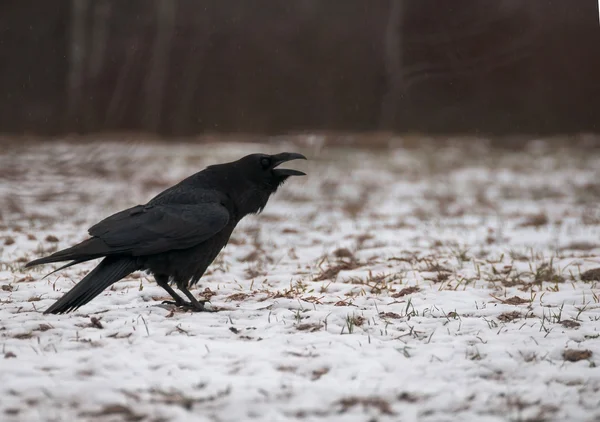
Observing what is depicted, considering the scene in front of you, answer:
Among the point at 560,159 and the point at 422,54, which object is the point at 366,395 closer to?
the point at 560,159

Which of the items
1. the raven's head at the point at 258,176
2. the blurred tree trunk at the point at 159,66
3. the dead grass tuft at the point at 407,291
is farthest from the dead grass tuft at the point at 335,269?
the blurred tree trunk at the point at 159,66

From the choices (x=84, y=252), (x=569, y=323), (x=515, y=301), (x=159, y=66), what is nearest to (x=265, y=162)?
(x=84, y=252)

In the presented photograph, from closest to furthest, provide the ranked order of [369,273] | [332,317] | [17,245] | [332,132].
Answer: [332,317]
[369,273]
[17,245]
[332,132]

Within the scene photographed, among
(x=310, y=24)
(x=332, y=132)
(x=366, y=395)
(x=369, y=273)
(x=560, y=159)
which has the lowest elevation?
(x=366, y=395)

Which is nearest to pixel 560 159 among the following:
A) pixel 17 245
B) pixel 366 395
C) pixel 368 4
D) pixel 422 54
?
pixel 422 54

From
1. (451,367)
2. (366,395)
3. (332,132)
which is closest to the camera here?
(366,395)

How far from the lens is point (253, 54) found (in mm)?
20000

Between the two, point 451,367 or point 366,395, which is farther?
point 451,367

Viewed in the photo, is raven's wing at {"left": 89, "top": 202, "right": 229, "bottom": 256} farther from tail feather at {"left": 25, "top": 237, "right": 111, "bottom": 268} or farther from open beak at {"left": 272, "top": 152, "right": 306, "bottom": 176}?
open beak at {"left": 272, "top": 152, "right": 306, "bottom": 176}

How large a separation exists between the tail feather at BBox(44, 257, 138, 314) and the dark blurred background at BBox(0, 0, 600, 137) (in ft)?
→ 47.5

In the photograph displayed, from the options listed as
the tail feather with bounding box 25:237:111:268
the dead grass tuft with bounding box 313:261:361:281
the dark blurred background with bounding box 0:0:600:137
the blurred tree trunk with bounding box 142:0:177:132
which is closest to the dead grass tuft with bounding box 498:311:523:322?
the dead grass tuft with bounding box 313:261:361:281

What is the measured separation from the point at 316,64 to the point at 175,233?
16.1m

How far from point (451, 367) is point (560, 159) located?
13.0 meters

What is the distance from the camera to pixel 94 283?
4.23 meters
